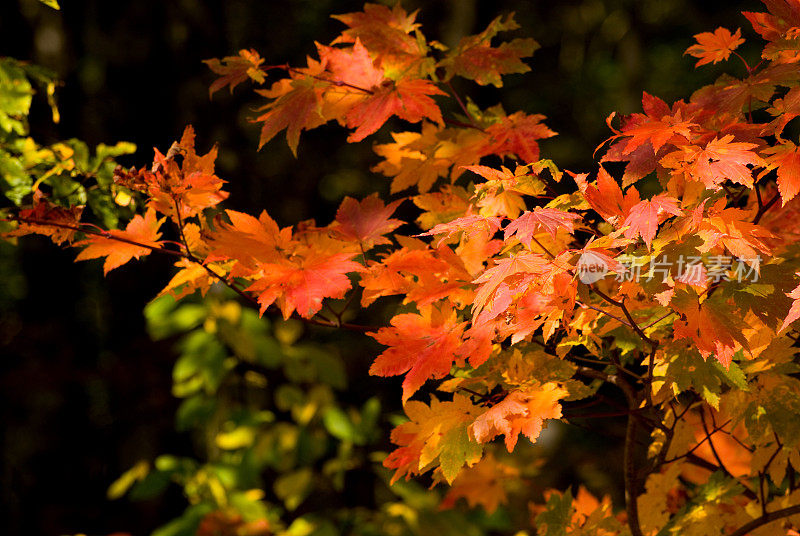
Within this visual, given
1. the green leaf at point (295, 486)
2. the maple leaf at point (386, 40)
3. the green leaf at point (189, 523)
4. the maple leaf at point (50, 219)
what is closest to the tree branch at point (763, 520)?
the maple leaf at point (386, 40)

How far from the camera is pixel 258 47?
119 inches

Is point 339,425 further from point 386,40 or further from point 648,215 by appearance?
point 648,215

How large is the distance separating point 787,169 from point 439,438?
53 centimetres

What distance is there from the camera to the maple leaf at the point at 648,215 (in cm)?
76

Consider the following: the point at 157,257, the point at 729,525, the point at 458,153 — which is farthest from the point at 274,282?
the point at 157,257

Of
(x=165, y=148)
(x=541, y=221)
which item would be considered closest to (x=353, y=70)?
(x=541, y=221)

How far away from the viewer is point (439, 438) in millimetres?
941

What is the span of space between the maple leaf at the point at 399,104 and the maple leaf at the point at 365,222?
0.11 metres

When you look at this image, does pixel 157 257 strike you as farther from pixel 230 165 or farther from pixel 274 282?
pixel 274 282

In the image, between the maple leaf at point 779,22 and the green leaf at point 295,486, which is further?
the green leaf at point 295,486

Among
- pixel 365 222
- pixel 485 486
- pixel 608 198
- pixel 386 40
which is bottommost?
pixel 485 486

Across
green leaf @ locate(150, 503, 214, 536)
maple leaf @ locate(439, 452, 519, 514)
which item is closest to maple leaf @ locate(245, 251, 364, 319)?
maple leaf @ locate(439, 452, 519, 514)

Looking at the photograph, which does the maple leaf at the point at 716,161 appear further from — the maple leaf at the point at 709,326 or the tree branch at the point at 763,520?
the tree branch at the point at 763,520

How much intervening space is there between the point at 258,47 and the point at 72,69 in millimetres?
736
